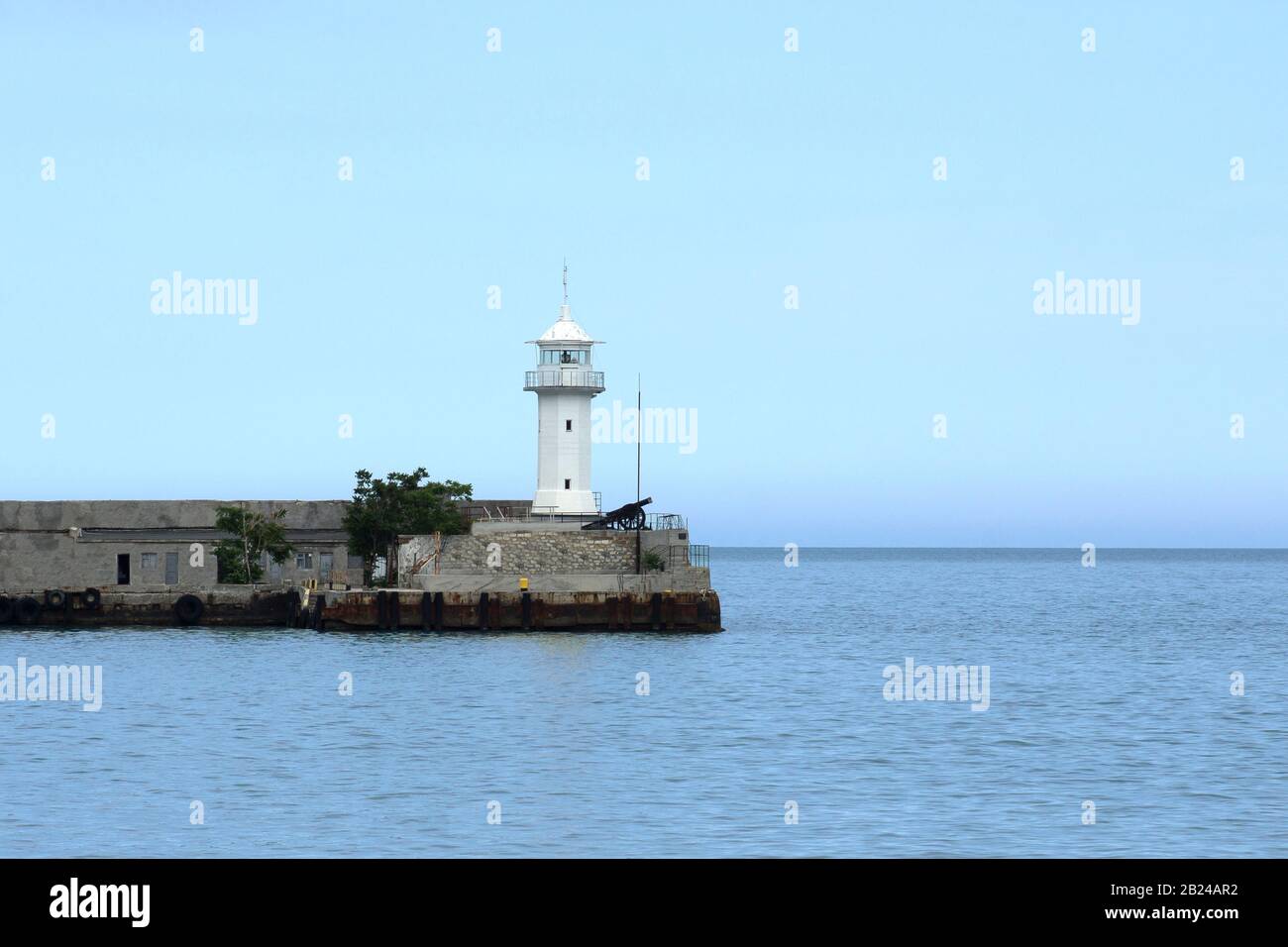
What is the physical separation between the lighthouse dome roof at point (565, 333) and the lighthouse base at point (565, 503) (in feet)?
19.4

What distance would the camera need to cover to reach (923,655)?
58.2 meters

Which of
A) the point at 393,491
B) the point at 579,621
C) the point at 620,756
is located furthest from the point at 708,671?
the point at 393,491

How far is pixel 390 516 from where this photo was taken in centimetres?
6400

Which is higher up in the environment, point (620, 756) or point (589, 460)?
point (589, 460)

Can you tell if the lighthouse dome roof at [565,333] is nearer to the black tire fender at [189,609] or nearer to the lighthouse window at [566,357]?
the lighthouse window at [566,357]

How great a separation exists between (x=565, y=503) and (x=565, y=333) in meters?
6.73

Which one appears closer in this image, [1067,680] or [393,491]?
[1067,680]

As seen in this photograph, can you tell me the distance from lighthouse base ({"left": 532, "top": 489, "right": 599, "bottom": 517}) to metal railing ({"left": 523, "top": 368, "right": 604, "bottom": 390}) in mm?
4066

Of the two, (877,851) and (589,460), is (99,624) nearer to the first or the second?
Answer: (589,460)

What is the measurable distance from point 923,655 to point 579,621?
492 inches
